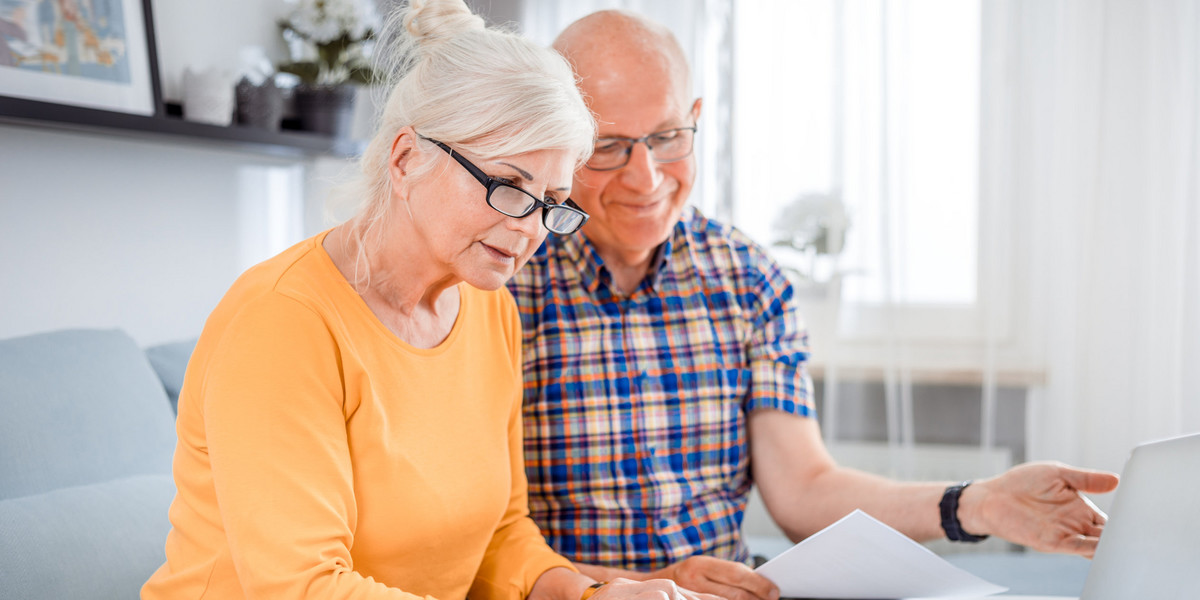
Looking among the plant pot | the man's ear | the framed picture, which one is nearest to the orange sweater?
the man's ear

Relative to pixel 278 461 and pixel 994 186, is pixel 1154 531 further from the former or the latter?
pixel 994 186

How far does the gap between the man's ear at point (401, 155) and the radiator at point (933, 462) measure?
184 centimetres

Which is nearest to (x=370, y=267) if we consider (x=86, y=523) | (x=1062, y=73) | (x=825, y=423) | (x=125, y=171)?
(x=86, y=523)

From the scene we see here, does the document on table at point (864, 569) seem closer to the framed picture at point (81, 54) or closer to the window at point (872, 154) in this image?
the framed picture at point (81, 54)

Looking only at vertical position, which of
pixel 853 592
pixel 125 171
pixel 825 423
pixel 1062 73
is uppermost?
pixel 1062 73

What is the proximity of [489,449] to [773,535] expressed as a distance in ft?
5.89

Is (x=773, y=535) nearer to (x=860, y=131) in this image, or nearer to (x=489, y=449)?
(x=860, y=131)

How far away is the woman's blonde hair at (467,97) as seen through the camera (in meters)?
0.98

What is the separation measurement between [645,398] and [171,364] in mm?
899

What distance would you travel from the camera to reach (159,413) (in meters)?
1.53

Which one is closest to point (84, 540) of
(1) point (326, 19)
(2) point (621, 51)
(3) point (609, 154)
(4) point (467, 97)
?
(4) point (467, 97)

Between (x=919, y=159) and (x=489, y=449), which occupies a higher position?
(x=919, y=159)

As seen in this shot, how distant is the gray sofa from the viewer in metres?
1.16

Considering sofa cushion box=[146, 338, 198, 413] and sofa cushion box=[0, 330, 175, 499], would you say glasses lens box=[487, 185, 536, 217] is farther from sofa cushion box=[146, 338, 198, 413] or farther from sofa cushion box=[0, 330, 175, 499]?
sofa cushion box=[146, 338, 198, 413]
